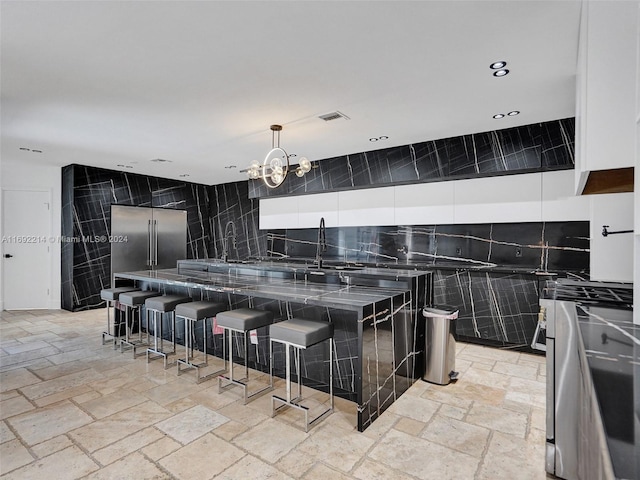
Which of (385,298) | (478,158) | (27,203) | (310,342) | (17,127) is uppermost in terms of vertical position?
(17,127)

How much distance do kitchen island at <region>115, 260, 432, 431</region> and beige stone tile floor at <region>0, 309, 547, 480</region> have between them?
149 millimetres

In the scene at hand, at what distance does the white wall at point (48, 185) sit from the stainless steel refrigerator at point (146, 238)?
2.97ft

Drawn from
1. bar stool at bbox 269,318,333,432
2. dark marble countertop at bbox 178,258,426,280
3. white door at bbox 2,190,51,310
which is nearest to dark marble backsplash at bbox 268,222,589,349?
dark marble countertop at bbox 178,258,426,280

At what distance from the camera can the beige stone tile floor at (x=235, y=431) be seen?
1.95 m

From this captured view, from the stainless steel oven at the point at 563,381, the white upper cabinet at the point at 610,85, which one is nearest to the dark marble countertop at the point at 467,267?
the stainless steel oven at the point at 563,381

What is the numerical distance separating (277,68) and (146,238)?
18.3 feet

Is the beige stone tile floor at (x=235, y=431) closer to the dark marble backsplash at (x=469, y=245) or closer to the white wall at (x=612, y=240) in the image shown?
the white wall at (x=612, y=240)

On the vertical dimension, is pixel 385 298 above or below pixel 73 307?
above

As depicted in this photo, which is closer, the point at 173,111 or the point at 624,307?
the point at 624,307

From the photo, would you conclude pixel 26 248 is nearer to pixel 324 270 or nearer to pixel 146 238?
pixel 146 238

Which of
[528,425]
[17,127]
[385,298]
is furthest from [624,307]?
[17,127]

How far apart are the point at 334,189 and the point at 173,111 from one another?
284 centimetres

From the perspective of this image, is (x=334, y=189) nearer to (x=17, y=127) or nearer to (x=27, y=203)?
(x=17, y=127)

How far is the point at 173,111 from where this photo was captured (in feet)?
11.5
